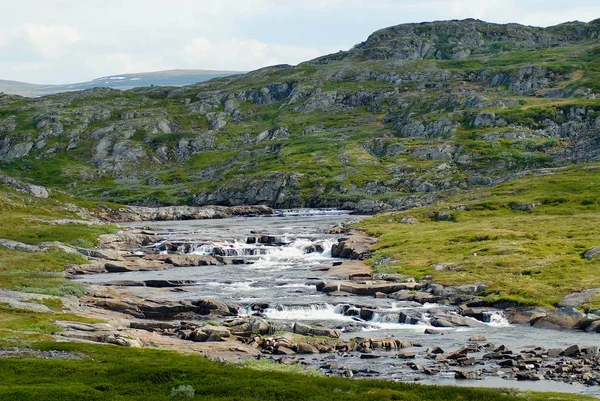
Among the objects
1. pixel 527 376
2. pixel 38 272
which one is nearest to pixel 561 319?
pixel 527 376

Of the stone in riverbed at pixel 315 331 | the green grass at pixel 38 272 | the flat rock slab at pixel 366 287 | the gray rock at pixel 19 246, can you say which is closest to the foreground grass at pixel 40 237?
the green grass at pixel 38 272

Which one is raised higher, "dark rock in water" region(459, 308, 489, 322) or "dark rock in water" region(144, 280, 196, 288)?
"dark rock in water" region(459, 308, 489, 322)

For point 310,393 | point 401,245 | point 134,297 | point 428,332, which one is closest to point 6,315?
point 134,297

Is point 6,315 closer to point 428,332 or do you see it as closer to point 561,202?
point 428,332

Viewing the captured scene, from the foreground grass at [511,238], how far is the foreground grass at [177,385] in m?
37.7

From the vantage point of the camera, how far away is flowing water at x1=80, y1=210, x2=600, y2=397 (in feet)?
167

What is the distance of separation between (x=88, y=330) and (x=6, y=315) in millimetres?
8840

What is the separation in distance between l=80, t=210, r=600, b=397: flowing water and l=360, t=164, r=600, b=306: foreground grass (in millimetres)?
10738

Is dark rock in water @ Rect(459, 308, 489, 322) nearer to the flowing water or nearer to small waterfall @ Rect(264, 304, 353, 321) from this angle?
the flowing water

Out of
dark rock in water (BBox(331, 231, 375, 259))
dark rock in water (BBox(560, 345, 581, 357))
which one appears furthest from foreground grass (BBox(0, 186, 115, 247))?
dark rock in water (BBox(560, 345, 581, 357))

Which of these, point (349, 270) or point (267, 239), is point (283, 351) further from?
point (267, 239)

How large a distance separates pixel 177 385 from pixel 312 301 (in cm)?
4005

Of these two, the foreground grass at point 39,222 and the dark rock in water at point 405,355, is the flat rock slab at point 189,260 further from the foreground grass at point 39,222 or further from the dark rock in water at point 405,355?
the dark rock in water at point 405,355

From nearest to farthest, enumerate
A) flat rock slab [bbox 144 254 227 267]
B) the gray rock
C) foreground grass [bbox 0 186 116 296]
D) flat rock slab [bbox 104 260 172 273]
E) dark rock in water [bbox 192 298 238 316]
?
dark rock in water [bbox 192 298 238 316] < foreground grass [bbox 0 186 116 296] < flat rock slab [bbox 104 260 172 273] < the gray rock < flat rock slab [bbox 144 254 227 267]
